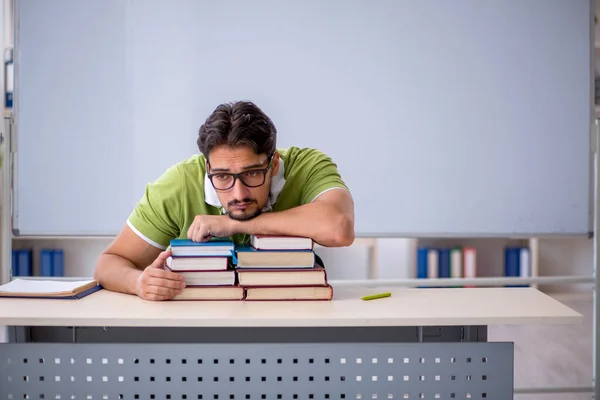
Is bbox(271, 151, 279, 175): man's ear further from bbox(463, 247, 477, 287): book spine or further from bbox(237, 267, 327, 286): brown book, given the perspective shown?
bbox(463, 247, 477, 287): book spine

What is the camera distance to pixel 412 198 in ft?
10.3

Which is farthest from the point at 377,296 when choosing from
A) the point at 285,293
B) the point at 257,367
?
the point at 257,367

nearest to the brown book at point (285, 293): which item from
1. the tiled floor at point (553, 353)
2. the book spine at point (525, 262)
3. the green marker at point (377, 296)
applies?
the green marker at point (377, 296)

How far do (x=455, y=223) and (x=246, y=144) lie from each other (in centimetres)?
161

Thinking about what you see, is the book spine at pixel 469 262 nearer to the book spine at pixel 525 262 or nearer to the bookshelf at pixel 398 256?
the bookshelf at pixel 398 256

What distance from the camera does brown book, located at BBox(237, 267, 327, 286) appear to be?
167 cm

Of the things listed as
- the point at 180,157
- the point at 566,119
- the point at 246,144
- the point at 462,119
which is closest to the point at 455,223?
the point at 462,119

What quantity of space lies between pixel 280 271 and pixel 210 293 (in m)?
0.18

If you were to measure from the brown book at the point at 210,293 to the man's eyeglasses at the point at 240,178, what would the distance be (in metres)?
0.29

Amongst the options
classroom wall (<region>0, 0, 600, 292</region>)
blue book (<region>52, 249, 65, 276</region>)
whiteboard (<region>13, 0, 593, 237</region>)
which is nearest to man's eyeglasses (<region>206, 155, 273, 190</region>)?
whiteboard (<region>13, 0, 593, 237</region>)

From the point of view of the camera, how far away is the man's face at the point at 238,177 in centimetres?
181

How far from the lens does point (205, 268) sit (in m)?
1.67

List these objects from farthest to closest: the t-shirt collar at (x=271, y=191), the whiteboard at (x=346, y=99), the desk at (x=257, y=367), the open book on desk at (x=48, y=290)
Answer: the whiteboard at (x=346, y=99) → the t-shirt collar at (x=271, y=191) → the open book on desk at (x=48, y=290) → the desk at (x=257, y=367)

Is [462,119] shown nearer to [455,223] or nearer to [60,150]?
[455,223]
